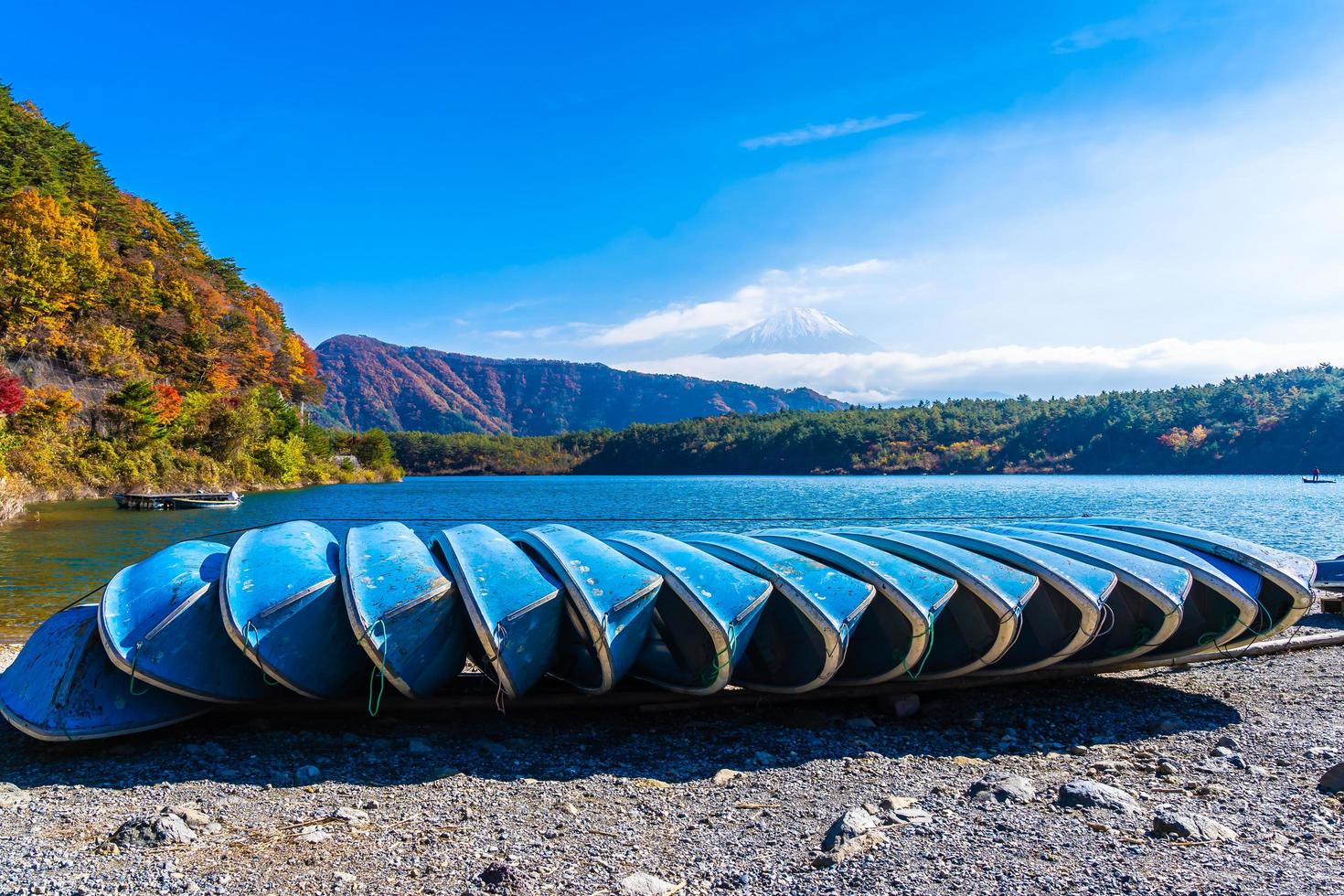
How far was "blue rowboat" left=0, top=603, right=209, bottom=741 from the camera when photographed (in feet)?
17.0

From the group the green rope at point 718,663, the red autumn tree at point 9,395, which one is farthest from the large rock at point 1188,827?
the red autumn tree at point 9,395

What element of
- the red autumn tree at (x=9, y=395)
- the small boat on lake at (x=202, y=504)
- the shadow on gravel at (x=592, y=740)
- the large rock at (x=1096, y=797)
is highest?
the red autumn tree at (x=9, y=395)

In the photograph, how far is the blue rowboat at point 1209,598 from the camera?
613 cm

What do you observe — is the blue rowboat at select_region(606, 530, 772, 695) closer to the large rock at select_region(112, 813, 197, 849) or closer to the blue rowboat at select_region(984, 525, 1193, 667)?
the blue rowboat at select_region(984, 525, 1193, 667)

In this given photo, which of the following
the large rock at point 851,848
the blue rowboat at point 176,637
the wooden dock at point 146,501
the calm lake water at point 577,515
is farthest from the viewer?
the wooden dock at point 146,501

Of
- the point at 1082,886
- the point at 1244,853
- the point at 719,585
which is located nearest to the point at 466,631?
the point at 719,585

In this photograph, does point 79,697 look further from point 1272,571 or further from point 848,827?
point 1272,571

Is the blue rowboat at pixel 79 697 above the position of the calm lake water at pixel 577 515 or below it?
above

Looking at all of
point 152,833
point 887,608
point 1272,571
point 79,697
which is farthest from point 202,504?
point 1272,571

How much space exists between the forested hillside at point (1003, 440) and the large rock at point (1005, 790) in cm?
12212

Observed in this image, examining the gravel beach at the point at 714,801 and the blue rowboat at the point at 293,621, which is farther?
the blue rowboat at the point at 293,621

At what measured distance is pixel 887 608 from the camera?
646cm

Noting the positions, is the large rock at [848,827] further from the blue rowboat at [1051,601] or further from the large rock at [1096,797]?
the blue rowboat at [1051,601]

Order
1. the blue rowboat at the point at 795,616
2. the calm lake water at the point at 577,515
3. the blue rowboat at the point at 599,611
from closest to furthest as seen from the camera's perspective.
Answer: the blue rowboat at the point at 599,611
the blue rowboat at the point at 795,616
the calm lake water at the point at 577,515
